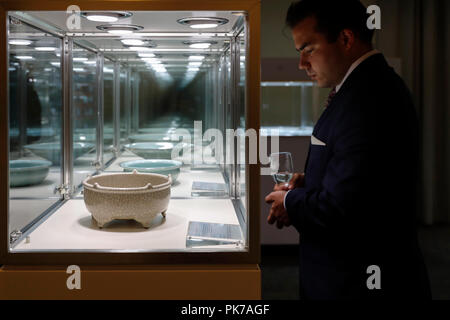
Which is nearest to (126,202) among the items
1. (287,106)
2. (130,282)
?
(130,282)

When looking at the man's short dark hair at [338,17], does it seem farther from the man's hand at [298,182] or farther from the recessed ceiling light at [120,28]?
the recessed ceiling light at [120,28]

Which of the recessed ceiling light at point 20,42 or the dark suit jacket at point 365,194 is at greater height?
the recessed ceiling light at point 20,42

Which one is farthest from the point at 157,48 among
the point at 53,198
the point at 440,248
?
the point at 440,248

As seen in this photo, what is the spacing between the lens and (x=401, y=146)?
Result: 3.19 feet

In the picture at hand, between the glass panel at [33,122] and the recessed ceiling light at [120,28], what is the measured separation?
0.66 feet

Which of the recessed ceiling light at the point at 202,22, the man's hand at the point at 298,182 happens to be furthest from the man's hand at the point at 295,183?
the recessed ceiling light at the point at 202,22

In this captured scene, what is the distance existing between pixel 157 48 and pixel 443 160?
3.77 metres

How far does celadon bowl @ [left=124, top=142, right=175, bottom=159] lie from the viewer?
197 cm

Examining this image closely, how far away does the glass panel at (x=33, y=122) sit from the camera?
126 cm

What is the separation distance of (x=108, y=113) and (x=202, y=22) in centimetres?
97

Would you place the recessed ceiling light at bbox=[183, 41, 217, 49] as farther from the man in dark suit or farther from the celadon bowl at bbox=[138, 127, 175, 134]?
the man in dark suit

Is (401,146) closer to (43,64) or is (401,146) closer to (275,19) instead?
(43,64)

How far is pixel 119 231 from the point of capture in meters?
1.33

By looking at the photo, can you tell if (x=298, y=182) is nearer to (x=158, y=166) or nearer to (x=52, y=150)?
(x=158, y=166)
